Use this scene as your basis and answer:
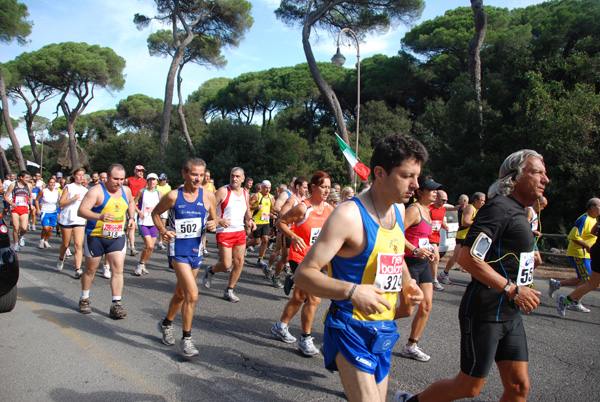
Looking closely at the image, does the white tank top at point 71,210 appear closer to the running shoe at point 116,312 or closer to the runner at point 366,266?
the running shoe at point 116,312

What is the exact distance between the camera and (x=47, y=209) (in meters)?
11.2

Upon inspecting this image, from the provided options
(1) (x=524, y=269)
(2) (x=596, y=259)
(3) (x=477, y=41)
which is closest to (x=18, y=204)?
(1) (x=524, y=269)

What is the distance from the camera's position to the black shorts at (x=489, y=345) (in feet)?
8.04

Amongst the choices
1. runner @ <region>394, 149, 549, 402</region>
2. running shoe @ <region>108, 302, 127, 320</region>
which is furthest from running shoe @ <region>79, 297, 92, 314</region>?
runner @ <region>394, 149, 549, 402</region>

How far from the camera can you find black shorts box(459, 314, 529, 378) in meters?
2.45

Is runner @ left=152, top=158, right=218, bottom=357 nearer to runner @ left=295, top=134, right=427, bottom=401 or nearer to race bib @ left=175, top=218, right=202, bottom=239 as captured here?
race bib @ left=175, top=218, right=202, bottom=239

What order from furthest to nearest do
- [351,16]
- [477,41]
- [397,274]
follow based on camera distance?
[351,16], [477,41], [397,274]

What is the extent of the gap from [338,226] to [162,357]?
291cm

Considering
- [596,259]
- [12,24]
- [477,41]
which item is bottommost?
[596,259]

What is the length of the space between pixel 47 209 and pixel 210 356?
940cm

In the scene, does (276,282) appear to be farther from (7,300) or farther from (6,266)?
(6,266)

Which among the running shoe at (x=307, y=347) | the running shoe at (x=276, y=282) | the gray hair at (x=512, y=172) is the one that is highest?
the gray hair at (x=512, y=172)

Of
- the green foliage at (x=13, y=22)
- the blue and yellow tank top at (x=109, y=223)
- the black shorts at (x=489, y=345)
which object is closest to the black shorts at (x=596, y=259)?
the black shorts at (x=489, y=345)

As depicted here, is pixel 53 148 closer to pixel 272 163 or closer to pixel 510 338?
pixel 272 163
